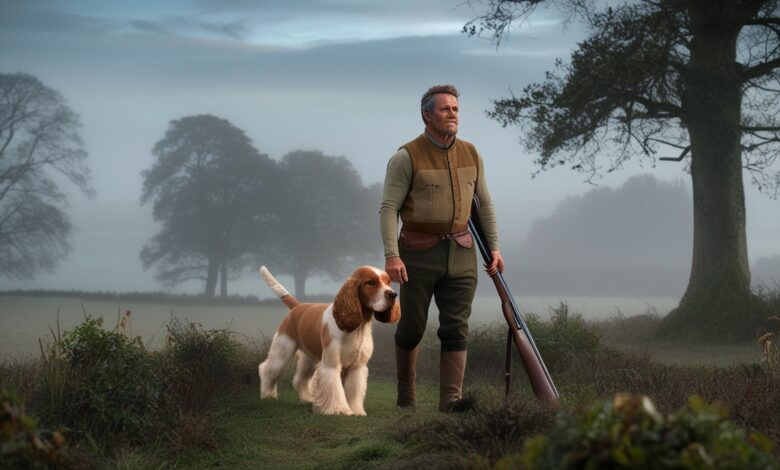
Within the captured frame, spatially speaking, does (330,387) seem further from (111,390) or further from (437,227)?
(111,390)

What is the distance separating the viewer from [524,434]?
559 centimetres

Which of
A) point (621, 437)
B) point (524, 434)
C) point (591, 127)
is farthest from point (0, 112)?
point (621, 437)

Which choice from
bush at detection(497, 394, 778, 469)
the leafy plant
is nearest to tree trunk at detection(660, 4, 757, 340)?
the leafy plant

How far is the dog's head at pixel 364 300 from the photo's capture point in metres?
7.32

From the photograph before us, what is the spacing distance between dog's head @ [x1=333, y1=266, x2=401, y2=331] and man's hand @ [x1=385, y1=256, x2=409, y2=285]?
90 mm

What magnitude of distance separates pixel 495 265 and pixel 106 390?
3412mm

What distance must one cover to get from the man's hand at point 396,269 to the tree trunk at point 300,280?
22618mm

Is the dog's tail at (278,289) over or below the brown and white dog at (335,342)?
over

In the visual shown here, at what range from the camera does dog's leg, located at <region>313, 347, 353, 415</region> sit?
307 inches

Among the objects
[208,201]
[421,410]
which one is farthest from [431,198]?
[208,201]

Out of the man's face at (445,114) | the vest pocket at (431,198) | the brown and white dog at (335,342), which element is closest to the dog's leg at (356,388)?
the brown and white dog at (335,342)

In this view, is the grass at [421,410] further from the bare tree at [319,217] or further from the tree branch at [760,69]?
the bare tree at [319,217]

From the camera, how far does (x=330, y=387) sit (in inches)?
309

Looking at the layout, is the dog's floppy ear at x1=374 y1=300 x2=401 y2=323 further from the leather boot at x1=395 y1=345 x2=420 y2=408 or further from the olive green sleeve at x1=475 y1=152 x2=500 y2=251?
the olive green sleeve at x1=475 y1=152 x2=500 y2=251
